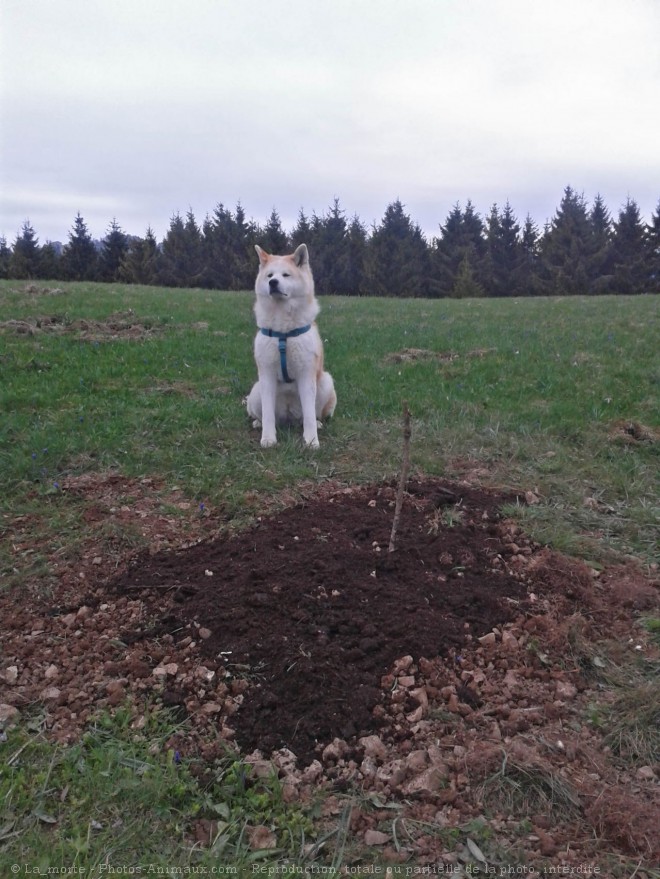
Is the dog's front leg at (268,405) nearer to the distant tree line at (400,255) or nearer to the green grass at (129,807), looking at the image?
the green grass at (129,807)

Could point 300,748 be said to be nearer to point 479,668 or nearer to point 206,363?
point 479,668

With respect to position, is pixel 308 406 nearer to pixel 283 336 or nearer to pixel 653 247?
pixel 283 336

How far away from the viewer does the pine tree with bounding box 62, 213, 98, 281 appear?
36.5 m

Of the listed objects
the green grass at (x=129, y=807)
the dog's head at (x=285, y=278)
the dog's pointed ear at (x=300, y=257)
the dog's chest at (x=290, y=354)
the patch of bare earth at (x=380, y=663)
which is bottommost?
the green grass at (x=129, y=807)

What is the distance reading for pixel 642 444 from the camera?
5.22m

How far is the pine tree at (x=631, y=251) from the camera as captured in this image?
36.5m

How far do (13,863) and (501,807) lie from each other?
155cm

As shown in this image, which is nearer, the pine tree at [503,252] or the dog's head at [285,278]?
Result: the dog's head at [285,278]

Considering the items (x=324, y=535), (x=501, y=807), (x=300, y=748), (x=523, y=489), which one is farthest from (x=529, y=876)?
(x=523, y=489)

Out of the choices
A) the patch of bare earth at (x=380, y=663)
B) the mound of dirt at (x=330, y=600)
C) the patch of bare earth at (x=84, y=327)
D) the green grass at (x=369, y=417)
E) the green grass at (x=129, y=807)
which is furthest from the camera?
the patch of bare earth at (x=84, y=327)

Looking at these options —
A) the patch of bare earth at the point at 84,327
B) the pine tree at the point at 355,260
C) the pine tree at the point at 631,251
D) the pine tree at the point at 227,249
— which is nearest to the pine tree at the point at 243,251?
the pine tree at the point at 227,249

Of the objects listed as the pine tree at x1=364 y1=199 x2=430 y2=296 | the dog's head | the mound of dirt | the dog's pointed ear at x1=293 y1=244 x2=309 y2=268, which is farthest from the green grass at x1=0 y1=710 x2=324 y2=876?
the pine tree at x1=364 y1=199 x2=430 y2=296

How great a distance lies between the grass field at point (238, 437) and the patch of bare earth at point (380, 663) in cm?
21

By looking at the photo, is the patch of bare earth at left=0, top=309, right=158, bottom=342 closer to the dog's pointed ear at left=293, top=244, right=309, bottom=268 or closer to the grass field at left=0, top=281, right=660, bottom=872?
the grass field at left=0, top=281, right=660, bottom=872
